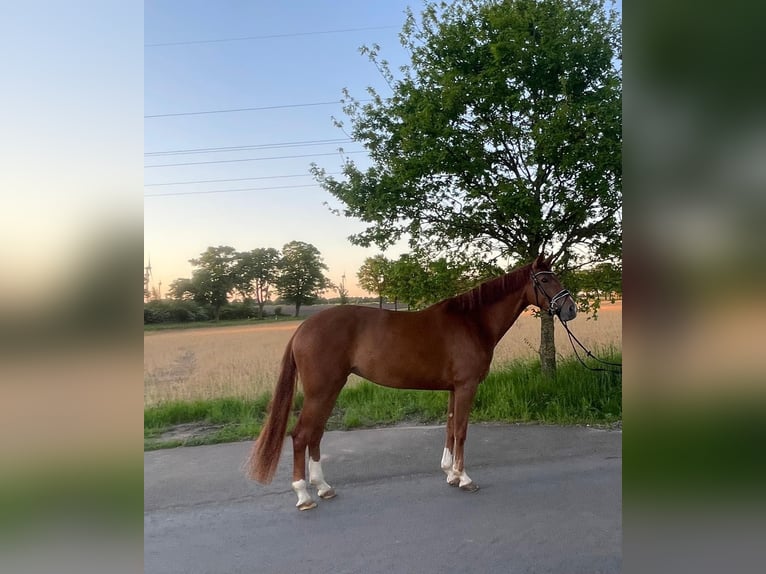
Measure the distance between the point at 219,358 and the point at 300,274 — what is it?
1235 millimetres

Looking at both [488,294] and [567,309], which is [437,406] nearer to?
[488,294]

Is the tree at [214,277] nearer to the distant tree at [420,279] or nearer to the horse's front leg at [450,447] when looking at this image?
the distant tree at [420,279]

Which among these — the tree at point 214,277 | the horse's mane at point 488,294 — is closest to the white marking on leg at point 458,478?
the horse's mane at point 488,294

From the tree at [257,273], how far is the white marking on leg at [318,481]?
1928mm

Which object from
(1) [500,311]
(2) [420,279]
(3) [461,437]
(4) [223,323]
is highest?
(2) [420,279]

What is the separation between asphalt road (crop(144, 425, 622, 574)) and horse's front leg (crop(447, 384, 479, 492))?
0.22 feet

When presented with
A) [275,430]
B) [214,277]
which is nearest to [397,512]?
[275,430]

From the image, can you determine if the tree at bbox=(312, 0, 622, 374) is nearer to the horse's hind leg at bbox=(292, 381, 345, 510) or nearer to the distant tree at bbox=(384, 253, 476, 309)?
the distant tree at bbox=(384, 253, 476, 309)

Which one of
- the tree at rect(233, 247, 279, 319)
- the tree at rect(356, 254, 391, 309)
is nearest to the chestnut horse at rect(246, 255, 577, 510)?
the tree at rect(356, 254, 391, 309)

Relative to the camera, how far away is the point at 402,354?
3438 millimetres
